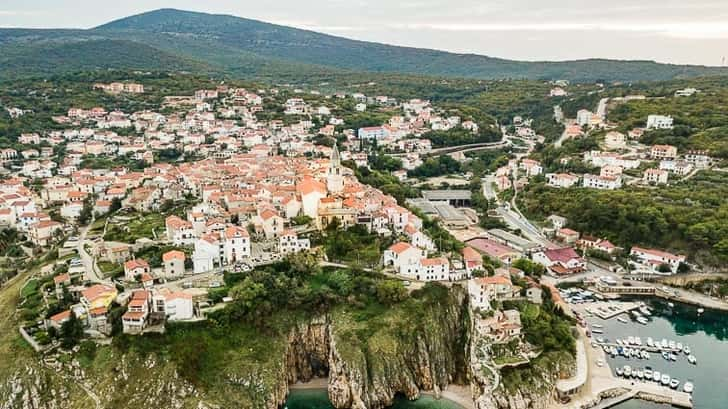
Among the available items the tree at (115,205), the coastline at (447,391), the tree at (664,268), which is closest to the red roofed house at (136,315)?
the coastline at (447,391)

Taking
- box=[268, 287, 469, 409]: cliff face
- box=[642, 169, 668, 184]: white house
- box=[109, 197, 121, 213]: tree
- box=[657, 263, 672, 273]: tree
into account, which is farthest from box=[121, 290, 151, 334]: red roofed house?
box=[642, 169, 668, 184]: white house

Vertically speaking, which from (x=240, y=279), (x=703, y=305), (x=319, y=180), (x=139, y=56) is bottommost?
(x=703, y=305)

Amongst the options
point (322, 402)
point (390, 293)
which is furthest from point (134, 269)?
point (390, 293)

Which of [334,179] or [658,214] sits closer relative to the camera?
[334,179]

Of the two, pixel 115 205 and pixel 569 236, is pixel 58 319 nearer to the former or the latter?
pixel 115 205

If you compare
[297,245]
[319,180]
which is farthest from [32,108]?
[297,245]

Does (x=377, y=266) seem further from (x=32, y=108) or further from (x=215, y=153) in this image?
(x=32, y=108)
